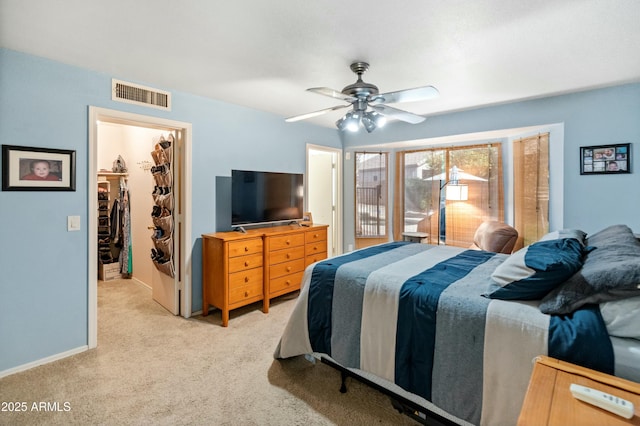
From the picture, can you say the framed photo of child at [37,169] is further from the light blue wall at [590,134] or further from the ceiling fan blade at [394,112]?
the light blue wall at [590,134]

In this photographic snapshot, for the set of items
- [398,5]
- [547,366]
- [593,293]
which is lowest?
[547,366]

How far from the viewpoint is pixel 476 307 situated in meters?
1.62

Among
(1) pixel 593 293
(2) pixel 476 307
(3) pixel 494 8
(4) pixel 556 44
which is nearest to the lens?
(1) pixel 593 293

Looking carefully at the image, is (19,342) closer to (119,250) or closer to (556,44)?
→ (119,250)

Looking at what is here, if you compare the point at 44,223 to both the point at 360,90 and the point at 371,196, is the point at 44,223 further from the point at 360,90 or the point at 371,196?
the point at 371,196

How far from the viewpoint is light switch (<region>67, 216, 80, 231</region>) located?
8.42 feet

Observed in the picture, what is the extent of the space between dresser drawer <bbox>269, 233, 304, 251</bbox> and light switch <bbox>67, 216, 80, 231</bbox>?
174 cm

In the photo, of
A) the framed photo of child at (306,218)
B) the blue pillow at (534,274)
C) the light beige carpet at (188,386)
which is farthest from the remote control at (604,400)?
the framed photo of child at (306,218)

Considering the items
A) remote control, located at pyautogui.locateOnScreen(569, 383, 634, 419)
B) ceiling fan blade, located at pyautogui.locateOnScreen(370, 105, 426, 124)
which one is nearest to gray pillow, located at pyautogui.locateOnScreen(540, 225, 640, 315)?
remote control, located at pyautogui.locateOnScreen(569, 383, 634, 419)

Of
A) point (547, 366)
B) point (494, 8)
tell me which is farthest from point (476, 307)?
point (494, 8)

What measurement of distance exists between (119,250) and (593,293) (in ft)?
18.6

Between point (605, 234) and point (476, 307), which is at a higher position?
point (605, 234)

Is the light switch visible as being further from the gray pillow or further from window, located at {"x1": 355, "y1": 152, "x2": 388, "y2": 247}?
window, located at {"x1": 355, "y1": 152, "x2": 388, "y2": 247}

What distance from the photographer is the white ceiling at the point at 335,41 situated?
5.76ft
